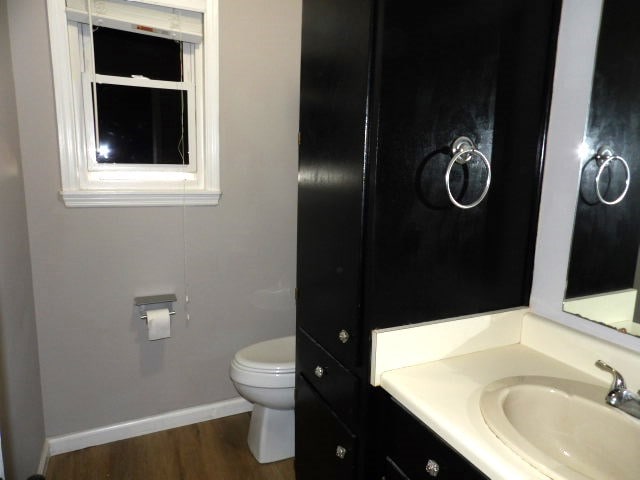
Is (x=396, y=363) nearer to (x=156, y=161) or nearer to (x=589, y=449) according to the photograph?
(x=589, y=449)

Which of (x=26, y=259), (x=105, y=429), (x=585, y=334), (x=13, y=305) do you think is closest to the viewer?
(x=585, y=334)

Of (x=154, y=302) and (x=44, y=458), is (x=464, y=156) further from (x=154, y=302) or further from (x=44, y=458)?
(x=44, y=458)

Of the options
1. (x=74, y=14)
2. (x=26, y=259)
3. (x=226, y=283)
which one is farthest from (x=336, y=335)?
(x=74, y=14)

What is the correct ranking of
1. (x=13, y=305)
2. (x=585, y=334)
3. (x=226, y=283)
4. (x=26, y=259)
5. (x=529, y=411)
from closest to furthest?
(x=529, y=411), (x=585, y=334), (x=13, y=305), (x=26, y=259), (x=226, y=283)

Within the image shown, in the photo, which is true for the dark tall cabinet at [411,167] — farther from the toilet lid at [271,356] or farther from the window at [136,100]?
the window at [136,100]

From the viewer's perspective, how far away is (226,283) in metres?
2.24

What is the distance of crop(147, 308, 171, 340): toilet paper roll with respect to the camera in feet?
6.58

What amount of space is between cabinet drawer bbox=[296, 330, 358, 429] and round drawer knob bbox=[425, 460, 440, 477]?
0.26 m

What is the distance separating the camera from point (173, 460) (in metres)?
1.99

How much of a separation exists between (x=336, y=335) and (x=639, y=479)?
746 mm

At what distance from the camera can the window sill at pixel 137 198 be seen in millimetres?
1852

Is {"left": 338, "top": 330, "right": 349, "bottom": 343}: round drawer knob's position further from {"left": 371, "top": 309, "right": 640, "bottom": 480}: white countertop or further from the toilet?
the toilet

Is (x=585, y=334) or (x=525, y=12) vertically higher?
(x=525, y=12)

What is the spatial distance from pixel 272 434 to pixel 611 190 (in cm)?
168
